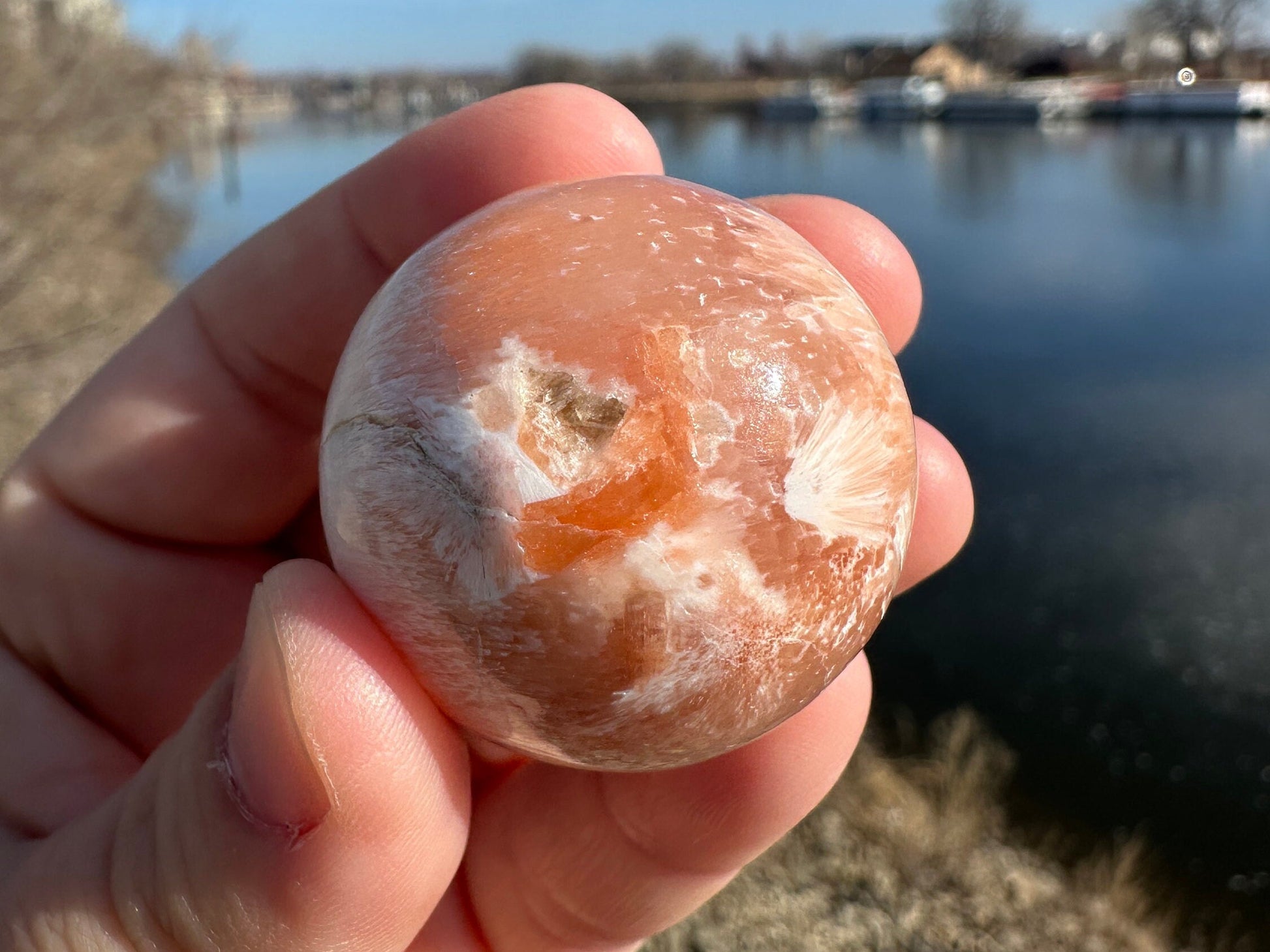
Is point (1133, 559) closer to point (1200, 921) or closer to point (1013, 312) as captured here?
point (1200, 921)

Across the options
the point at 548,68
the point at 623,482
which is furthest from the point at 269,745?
the point at 548,68

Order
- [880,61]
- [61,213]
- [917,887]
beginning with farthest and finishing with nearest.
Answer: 1. [880,61]
2. [61,213]
3. [917,887]

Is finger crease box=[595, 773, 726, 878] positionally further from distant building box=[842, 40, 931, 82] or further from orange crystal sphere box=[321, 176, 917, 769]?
distant building box=[842, 40, 931, 82]

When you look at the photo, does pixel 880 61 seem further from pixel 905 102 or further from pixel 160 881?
pixel 160 881

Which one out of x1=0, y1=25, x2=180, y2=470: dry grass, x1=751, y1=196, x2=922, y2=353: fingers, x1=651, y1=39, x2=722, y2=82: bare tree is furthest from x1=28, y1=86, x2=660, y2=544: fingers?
x1=651, y1=39, x2=722, y2=82: bare tree

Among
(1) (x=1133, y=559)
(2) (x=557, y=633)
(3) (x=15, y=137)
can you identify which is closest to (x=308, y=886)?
(2) (x=557, y=633)

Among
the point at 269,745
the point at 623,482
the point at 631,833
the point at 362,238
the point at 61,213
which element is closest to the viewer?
the point at 623,482

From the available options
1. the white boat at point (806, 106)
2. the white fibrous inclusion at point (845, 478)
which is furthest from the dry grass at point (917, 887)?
the white boat at point (806, 106)
